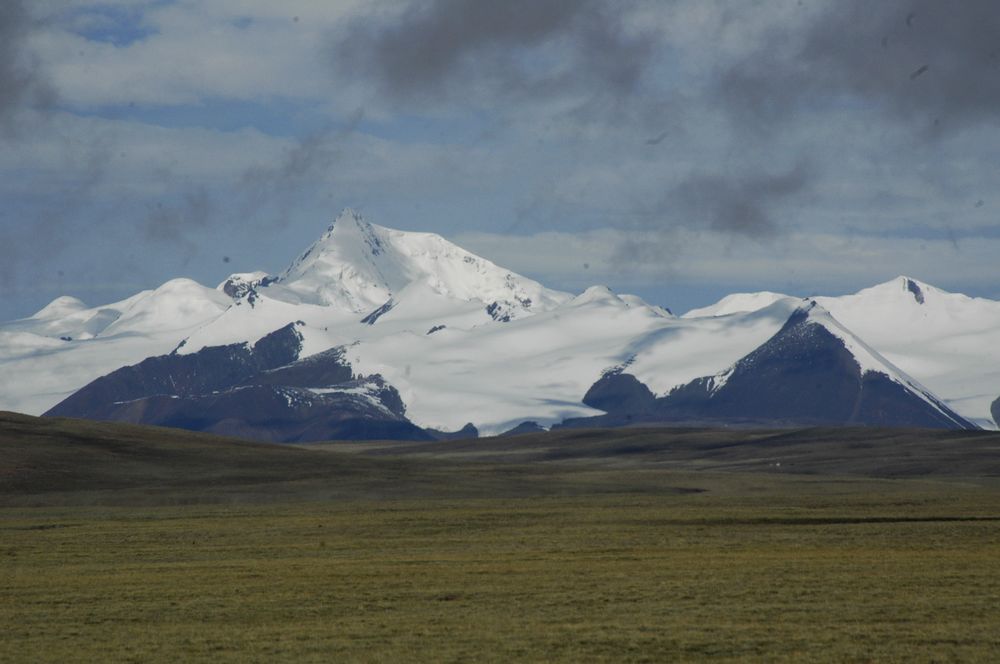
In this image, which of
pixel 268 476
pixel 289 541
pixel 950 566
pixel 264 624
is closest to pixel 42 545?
pixel 289 541

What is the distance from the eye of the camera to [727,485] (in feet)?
441

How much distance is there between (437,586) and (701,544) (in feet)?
63.5

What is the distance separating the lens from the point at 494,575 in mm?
50750

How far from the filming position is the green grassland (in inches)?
1403

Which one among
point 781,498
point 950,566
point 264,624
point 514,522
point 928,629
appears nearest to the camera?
point 928,629

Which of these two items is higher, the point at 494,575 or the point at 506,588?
the point at 494,575

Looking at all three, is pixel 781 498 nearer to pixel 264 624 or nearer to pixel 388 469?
pixel 388 469

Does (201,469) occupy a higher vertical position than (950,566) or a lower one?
higher

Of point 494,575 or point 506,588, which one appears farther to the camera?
point 494,575

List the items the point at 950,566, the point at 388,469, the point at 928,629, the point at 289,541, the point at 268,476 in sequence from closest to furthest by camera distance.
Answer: the point at 928,629, the point at 950,566, the point at 289,541, the point at 268,476, the point at 388,469

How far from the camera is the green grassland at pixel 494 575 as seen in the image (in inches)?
1403

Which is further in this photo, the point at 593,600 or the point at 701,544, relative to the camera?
the point at 701,544

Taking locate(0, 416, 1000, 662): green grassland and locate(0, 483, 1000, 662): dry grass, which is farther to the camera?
A: locate(0, 416, 1000, 662): green grassland

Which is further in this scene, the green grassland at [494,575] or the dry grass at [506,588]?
the green grassland at [494,575]
